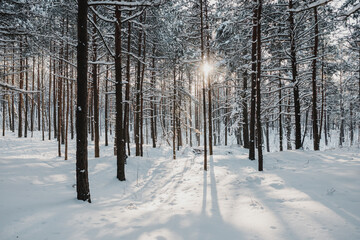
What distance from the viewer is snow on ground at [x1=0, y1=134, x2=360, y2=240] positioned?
147 inches

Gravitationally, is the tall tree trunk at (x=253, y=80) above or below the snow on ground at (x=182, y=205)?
above

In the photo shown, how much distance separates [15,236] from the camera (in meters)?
3.43

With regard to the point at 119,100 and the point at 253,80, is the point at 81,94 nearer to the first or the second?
the point at 119,100

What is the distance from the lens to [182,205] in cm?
582

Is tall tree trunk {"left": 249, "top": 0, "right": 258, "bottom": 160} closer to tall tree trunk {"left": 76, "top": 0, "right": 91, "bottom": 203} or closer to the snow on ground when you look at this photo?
the snow on ground

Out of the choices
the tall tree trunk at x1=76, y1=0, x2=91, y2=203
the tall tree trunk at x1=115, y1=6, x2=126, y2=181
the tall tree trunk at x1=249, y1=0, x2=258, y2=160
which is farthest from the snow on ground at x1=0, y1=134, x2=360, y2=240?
the tall tree trunk at x1=249, y1=0, x2=258, y2=160

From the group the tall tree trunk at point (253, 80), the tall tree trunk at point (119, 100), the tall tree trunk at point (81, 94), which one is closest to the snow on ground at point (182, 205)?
the tall tree trunk at point (119, 100)

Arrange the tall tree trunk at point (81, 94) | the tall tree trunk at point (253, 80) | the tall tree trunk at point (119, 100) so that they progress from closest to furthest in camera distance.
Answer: the tall tree trunk at point (81, 94), the tall tree trunk at point (119, 100), the tall tree trunk at point (253, 80)

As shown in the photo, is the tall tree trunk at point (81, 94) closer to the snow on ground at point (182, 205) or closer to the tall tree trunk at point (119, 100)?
the snow on ground at point (182, 205)

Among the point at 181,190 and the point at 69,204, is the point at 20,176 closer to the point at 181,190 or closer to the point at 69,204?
the point at 69,204

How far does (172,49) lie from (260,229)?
11.5m

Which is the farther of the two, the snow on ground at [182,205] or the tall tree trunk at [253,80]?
the tall tree trunk at [253,80]

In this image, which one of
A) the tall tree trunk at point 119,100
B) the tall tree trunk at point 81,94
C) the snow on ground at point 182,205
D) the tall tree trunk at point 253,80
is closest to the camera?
the snow on ground at point 182,205

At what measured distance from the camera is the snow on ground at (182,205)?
373cm
